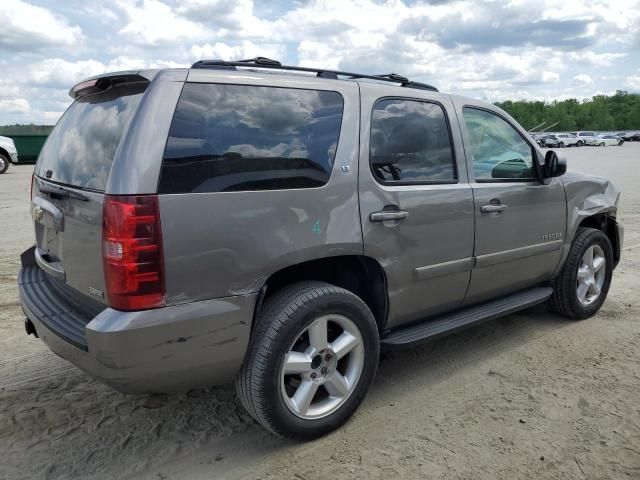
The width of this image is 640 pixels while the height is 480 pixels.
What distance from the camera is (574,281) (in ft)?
14.8

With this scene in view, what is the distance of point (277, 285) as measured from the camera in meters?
2.92

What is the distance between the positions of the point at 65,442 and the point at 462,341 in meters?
2.80

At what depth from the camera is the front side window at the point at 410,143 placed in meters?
3.14

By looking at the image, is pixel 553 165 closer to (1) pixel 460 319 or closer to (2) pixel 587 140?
(1) pixel 460 319

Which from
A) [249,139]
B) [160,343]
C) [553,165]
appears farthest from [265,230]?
[553,165]

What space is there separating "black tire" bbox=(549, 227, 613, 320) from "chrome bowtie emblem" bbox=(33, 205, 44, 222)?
12.5ft

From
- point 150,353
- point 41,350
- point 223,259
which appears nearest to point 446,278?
point 223,259

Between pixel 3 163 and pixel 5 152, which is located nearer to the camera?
pixel 3 163

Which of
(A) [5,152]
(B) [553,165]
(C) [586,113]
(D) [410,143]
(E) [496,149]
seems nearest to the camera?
(D) [410,143]

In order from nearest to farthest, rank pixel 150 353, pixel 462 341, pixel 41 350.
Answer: pixel 150 353 < pixel 41 350 < pixel 462 341

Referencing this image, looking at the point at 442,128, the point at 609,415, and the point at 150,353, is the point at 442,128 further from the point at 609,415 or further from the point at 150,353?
the point at 150,353

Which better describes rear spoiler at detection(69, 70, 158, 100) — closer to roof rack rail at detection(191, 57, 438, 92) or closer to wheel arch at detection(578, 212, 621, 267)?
roof rack rail at detection(191, 57, 438, 92)

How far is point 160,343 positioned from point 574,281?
349 cm

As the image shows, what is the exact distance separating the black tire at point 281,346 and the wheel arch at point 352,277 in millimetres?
111
